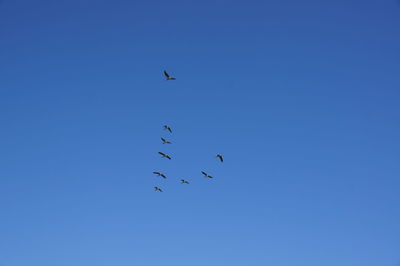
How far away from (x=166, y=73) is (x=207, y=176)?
2634cm

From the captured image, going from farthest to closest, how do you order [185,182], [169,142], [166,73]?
[185,182]
[169,142]
[166,73]

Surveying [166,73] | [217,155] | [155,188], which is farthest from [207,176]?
[166,73]

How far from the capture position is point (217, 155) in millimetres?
115625

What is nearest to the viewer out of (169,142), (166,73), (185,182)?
(166,73)

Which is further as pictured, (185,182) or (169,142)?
(185,182)

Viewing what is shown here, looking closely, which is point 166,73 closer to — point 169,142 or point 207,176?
point 169,142

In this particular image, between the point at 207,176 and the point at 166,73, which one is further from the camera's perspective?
the point at 207,176

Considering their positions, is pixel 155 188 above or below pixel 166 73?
below

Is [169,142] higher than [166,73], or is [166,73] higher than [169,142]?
[166,73]

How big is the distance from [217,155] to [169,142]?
11542 millimetres

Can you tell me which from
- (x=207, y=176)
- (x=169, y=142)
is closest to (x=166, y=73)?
(x=169, y=142)

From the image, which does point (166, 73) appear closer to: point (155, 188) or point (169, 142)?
point (169, 142)

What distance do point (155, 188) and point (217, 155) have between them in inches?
924

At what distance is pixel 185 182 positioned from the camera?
13025 cm
